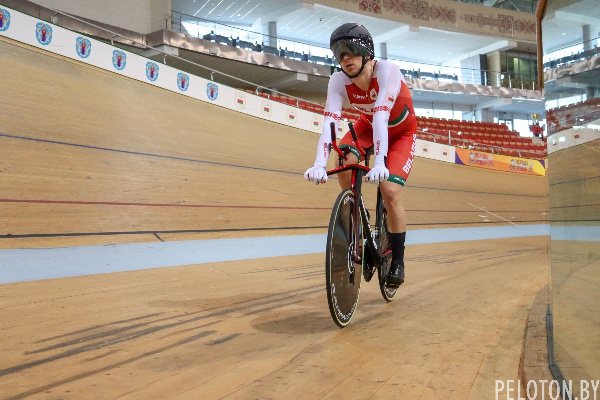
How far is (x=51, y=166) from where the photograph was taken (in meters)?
5.02

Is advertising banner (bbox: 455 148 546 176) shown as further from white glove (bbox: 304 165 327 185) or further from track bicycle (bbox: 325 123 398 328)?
white glove (bbox: 304 165 327 185)

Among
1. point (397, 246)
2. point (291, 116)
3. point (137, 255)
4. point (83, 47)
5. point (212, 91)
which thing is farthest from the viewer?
point (291, 116)

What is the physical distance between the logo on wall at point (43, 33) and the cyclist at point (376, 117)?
4.52 m

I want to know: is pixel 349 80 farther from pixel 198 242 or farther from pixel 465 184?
pixel 465 184

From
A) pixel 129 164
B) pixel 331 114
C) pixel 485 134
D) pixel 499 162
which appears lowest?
pixel 331 114

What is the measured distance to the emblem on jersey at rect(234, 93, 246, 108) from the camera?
29.2 feet

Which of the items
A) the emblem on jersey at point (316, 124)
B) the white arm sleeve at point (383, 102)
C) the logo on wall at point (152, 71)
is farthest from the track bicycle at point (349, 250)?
the emblem on jersey at point (316, 124)

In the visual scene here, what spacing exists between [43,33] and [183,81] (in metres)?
2.36

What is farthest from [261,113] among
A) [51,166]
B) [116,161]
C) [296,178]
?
[51,166]

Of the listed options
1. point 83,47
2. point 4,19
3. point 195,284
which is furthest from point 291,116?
point 195,284

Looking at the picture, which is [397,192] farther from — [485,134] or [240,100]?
[485,134]

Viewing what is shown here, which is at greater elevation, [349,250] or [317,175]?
[317,175]

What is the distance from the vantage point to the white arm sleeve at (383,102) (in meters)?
2.46

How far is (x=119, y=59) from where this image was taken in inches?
267
